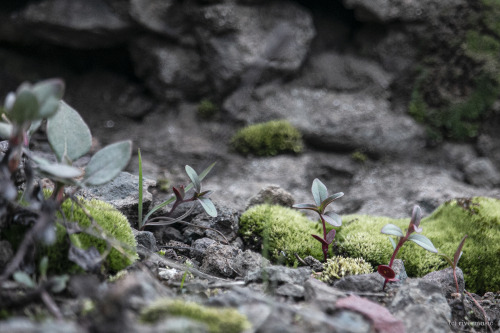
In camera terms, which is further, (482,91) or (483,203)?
(482,91)

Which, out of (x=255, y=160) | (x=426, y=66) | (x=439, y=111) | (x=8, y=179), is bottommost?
(x=255, y=160)

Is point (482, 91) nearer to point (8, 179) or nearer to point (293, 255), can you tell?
point (293, 255)

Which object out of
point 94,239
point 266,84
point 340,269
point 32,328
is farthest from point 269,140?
point 32,328

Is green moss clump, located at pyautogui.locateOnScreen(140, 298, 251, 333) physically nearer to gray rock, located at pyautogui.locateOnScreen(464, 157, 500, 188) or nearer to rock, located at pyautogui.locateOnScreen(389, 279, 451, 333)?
rock, located at pyautogui.locateOnScreen(389, 279, 451, 333)

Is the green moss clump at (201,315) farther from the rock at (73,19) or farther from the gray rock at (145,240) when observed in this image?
the rock at (73,19)

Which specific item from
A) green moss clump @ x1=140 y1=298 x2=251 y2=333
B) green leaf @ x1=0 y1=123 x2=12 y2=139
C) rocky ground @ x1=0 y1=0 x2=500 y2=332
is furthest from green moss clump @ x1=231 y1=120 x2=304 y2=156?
green moss clump @ x1=140 y1=298 x2=251 y2=333

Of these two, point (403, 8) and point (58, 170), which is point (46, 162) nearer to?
point (58, 170)

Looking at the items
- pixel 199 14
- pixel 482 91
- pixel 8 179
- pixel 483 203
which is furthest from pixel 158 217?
pixel 482 91
